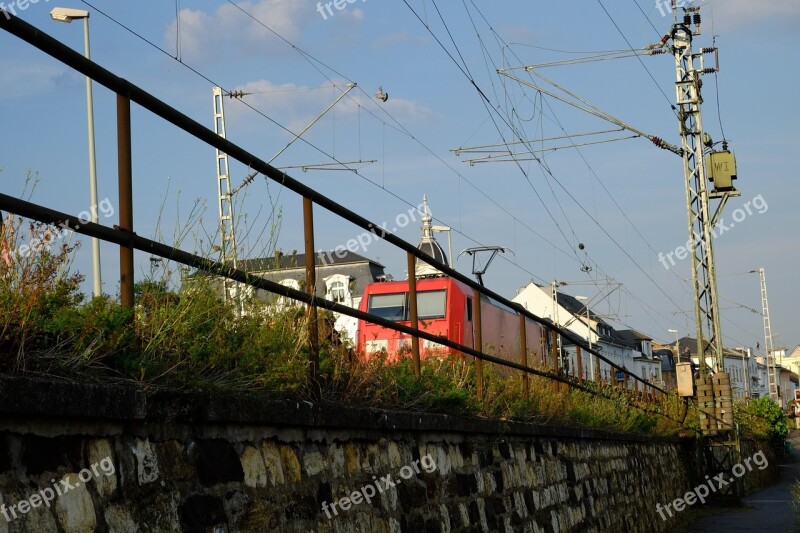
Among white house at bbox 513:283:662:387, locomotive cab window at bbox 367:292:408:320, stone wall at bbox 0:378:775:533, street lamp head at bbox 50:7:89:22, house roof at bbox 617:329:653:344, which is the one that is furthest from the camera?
house roof at bbox 617:329:653:344

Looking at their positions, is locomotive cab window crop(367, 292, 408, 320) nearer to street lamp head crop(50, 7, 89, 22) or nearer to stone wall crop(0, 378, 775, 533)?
street lamp head crop(50, 7, 89, 22)

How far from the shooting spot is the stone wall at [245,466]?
118 inches

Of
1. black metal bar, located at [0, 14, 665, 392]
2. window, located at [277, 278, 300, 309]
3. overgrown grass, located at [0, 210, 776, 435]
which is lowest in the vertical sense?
overgrown grass, located at [0, 210, 776, 435]

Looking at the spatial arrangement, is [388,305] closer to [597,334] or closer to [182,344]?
[182,344]

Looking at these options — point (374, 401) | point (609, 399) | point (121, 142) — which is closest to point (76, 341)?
point (121, 142)

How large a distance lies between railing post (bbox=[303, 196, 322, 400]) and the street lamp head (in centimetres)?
1144

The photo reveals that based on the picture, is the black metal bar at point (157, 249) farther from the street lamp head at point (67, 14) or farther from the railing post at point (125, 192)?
the street lamp head at point (67, 14)

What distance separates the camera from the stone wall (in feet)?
9.80

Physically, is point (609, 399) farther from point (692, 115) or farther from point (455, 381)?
point (692, 115)

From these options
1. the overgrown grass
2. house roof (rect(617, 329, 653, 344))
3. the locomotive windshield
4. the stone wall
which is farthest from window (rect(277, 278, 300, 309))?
house roof (rect(617, 329, 653, 344))

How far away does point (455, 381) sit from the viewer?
25.0ft

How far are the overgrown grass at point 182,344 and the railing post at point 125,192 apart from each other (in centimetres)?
9

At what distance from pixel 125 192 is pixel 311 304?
147cm

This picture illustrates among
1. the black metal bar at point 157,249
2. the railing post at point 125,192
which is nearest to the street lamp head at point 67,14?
the black metal bar at point 157,249
